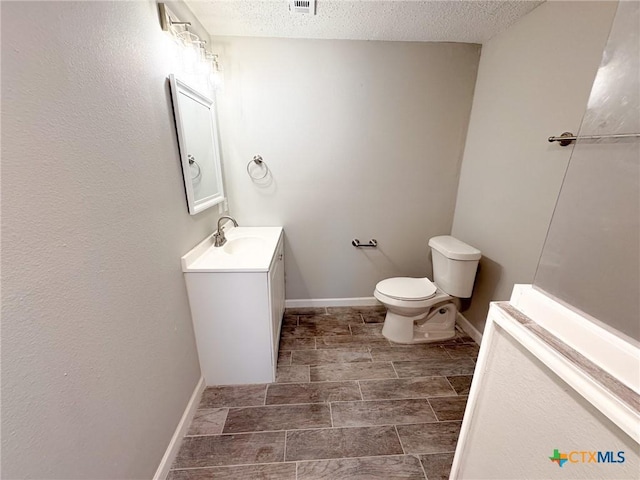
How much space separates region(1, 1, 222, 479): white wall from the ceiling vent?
77 centimetres

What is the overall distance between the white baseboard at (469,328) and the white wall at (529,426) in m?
1.34

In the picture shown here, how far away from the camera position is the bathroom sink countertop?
1.41m

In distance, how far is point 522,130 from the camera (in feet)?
5.19

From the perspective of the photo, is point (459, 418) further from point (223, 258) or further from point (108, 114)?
point (108, 114)

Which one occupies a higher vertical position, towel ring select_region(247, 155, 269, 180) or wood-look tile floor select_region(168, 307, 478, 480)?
towel ring select_region(247, 155, 269, 180)

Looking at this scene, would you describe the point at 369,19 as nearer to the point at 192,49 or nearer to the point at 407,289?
the point at 192,49

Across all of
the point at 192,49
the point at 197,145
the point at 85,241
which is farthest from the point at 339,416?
the point at 192,49

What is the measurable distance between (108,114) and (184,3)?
43.1 inches

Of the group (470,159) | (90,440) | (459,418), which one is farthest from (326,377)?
(470,159)

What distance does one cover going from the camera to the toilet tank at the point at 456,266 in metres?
1.84

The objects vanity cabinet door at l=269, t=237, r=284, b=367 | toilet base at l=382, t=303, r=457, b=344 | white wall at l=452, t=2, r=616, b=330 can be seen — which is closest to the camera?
white wall at l=452, t=2, r=616, b=330

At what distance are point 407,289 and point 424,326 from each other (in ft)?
1.31

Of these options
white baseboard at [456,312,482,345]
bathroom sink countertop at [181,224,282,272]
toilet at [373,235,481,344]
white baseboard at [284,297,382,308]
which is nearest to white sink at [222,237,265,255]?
bathroom sink countertop at [181,224,282,272]

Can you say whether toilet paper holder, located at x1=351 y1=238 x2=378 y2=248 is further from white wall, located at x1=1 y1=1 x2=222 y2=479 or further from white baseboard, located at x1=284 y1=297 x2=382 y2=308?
white wall, located at x1=1 y1=1 x2=222 y2=479
